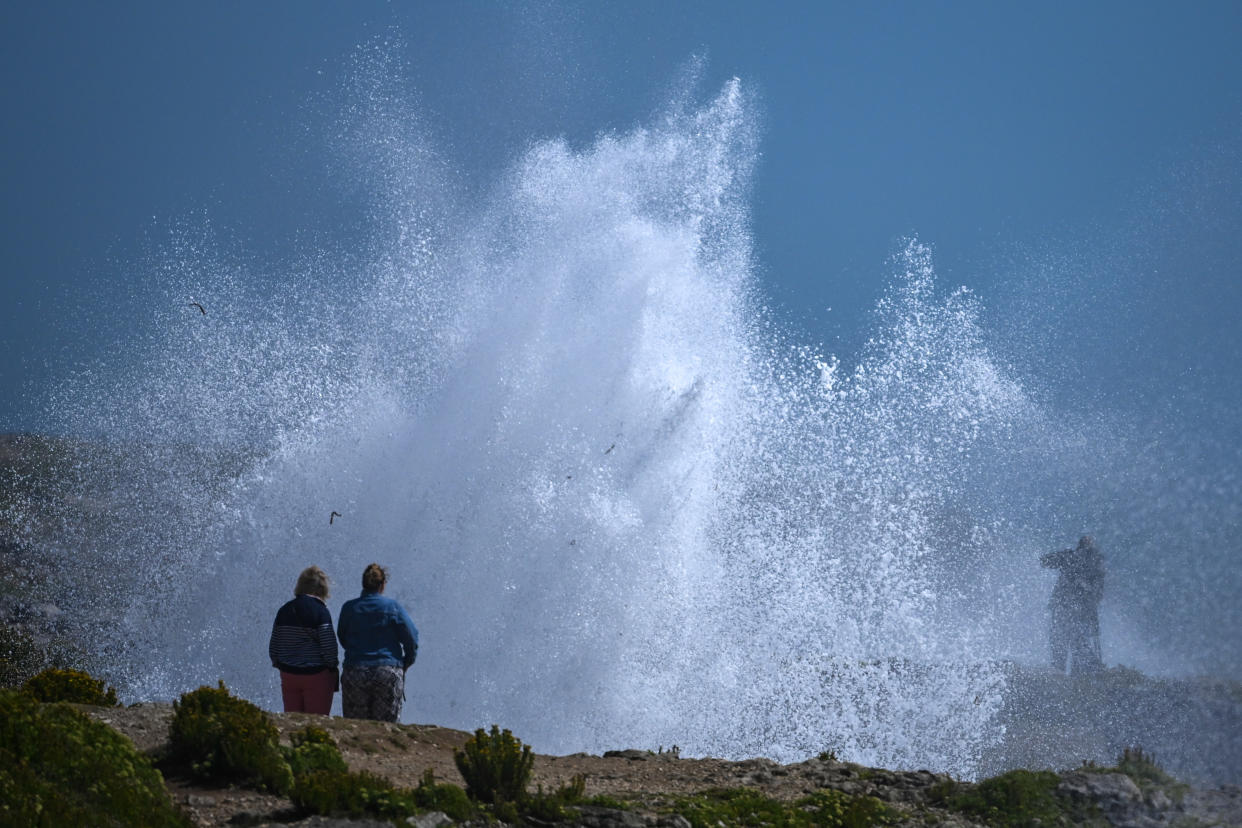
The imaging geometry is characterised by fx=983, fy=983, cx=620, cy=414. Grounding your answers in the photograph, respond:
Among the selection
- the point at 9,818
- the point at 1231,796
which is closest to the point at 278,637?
the point at 9,818

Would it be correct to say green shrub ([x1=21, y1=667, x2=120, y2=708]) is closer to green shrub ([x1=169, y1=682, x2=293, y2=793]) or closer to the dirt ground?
the dirt ground

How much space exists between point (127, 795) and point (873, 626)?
19.3m

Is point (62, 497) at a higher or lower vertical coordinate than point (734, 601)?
higher

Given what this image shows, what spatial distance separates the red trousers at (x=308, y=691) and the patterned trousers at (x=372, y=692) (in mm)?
191

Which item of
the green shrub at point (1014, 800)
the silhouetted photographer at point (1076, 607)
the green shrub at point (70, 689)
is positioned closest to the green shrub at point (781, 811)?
the green shrub at point (1014, 800)

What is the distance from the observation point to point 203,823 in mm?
7344

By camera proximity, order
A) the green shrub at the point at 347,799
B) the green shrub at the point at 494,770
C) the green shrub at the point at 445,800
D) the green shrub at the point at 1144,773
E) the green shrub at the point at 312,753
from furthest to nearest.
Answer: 1. the green shrub at the point at 1144,773
2. the green shrub at the point at 312,753
3. the green shrub at the point at 494,770
4. the green shrub at the point at 445,800
5. the green shrub at the point at 347,799

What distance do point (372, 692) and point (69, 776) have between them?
464 cm

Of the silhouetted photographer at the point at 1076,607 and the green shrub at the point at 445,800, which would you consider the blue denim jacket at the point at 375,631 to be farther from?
the silhouetted photographer at the point at 1076,607

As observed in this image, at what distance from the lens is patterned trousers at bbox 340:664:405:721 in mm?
11203

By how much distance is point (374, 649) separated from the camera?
11109 mm

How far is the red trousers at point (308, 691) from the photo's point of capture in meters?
11.2

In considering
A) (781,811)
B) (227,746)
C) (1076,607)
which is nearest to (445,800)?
(227,746)

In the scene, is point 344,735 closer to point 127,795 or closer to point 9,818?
point 127,795
